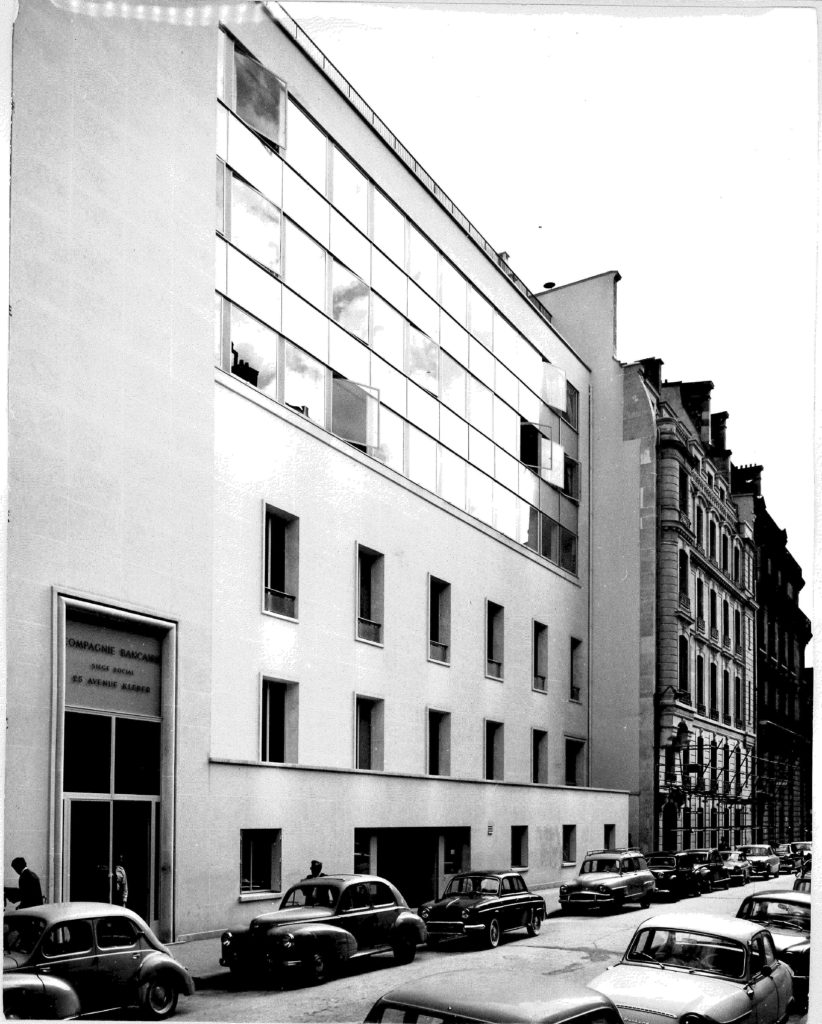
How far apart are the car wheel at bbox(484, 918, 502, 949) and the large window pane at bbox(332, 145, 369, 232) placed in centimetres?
488

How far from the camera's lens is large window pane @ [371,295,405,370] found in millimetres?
7836

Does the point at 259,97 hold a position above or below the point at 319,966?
above

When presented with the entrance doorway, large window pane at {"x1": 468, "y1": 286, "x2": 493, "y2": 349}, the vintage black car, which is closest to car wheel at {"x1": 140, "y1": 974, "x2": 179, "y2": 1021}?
the entrance doorway

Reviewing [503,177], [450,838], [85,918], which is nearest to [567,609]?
[450,838]

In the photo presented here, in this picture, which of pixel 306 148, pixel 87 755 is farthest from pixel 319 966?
pixel 306 148

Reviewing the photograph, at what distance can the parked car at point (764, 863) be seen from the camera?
700cm

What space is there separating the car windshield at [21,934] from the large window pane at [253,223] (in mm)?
4365

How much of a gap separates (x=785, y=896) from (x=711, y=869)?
25.9 inches

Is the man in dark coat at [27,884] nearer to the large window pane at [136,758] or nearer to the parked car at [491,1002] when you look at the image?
the large window pane at [136,758]

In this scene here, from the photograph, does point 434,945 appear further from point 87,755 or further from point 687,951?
point 87,755

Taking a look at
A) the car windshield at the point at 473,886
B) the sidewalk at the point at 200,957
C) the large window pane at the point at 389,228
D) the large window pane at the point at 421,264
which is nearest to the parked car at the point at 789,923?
the car windshield at the point at 473,886

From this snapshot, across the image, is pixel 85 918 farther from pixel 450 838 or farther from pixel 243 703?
pixel 450 838

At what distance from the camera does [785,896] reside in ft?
22.1

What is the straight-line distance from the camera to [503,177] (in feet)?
23.7
